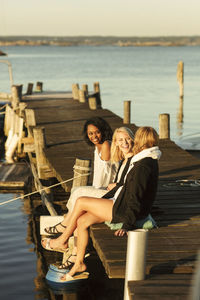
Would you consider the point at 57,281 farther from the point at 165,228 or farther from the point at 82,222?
the point at 165,228

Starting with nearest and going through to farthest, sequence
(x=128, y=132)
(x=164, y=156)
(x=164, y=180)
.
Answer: (x=128, y=132) < (x=164, y=180) < (x=164, y=156)

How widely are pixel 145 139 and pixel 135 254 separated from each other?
1567 mm

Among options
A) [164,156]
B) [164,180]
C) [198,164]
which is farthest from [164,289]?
[164,156]

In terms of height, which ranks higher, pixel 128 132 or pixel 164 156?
pixel 128 132

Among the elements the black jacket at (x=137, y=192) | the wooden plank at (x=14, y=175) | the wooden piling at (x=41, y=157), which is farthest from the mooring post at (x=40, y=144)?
the black jacket at (x=137, y=192)

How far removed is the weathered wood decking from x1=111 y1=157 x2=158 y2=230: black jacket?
33cm

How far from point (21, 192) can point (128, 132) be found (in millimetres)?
8236

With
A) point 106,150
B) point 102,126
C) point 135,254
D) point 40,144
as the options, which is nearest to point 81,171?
point 106,150

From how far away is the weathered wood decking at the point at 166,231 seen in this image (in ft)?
18.8

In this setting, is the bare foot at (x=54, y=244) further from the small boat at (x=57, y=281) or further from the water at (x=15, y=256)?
the water at (x=15, y=256)

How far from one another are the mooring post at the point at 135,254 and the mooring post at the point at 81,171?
346 cm

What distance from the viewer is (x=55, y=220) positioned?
28.7ft

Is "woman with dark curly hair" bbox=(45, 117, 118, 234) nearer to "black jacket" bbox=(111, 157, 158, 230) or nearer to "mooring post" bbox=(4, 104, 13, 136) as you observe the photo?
"black jacket" bbox=(111, 157, 158, 230)

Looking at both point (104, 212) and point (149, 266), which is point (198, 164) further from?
point (149, 266)
